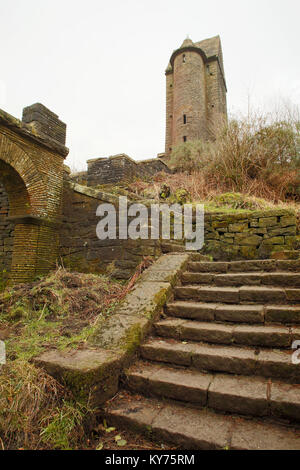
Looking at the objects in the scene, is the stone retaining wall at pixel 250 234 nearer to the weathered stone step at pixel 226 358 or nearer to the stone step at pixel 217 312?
the stone step at pixel 217 312

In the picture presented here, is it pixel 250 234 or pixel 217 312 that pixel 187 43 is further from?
pixel 217 312

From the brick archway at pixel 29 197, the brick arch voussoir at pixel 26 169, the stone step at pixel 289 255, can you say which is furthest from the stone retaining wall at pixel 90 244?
the stone step at pixel 289 255

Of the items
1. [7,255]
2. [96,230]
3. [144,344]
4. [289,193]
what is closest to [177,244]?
[96,230]

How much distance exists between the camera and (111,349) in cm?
233

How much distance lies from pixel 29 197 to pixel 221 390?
5.32 meters

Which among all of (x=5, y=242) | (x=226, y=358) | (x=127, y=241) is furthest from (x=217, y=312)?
(x=5, y=242)

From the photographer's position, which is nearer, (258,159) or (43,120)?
(43,120)

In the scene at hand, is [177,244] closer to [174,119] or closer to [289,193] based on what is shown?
[289,193]

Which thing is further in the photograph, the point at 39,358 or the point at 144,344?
the point at 144,344

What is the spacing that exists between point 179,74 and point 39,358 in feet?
75.6

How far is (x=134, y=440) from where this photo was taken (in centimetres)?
176

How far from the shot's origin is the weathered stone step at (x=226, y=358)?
204 cm

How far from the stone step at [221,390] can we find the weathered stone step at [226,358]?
0.06 meters
